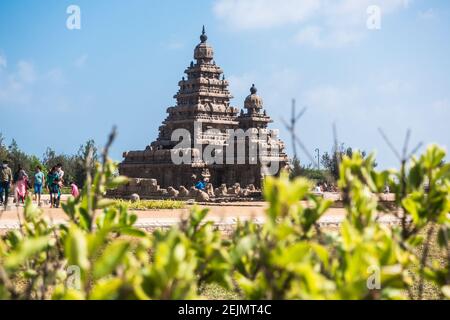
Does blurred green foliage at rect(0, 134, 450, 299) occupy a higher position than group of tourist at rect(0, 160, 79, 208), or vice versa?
group of tourist at rect(0, 160, 79, 208)

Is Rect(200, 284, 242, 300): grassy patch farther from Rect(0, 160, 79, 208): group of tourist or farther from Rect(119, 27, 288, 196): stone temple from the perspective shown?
Rect(119, 27, 288, 196): stone temple

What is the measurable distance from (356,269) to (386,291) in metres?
0.35

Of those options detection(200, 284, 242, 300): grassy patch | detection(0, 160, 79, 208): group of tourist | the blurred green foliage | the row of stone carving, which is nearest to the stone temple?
the row of stone carving

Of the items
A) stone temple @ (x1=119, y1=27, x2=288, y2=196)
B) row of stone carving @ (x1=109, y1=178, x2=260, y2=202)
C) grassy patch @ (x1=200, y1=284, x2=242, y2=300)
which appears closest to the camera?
grassy patch @ (x1=200, y1=284, x2=242, y2=300)

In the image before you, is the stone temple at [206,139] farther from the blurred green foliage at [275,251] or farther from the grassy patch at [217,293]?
the blurred green foliage at [275,251]

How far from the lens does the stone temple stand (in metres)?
39.5

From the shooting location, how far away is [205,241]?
329 cm

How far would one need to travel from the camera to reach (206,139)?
42406 millimetres

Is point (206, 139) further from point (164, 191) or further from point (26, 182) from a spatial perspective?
point (26, 182)

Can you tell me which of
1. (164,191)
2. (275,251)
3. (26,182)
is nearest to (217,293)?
(275,251)

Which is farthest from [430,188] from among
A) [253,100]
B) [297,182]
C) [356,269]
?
[253,100]

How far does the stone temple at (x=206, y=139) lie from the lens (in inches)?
1554

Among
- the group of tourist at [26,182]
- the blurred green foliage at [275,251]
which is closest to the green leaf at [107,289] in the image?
the blurred green foliage at [275,251]

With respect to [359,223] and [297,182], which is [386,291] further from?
[297,182]
